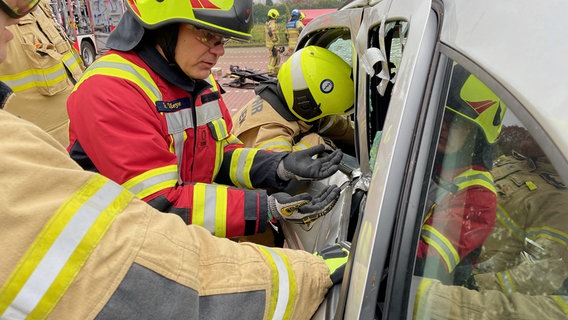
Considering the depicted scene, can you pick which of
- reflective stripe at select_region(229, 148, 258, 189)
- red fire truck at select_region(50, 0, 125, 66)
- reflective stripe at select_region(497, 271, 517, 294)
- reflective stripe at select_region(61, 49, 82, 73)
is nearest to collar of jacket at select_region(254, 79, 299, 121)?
reflective stripe at select_region(229, 148, 258, 189)

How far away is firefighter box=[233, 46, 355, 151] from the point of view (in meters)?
2.57

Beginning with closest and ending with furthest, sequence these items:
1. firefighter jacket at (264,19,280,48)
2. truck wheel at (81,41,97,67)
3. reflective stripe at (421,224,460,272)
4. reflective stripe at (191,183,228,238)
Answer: reflective stripe at (421,224,460,272) < reflective stripe at (191,183,228,238) < truck wheel at (81,41,97,67) < firefighter jacket at (264,19,280,48)

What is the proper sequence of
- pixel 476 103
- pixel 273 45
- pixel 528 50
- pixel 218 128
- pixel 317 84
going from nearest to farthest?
1. pixel 528 50
2. pixel 476 103
3. pixel 218 128
4. pixel 317 84
5. pixel 273 45

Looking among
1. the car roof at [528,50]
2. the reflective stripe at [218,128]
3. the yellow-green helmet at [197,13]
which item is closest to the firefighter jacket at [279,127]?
the reflective stripe at [218,128]

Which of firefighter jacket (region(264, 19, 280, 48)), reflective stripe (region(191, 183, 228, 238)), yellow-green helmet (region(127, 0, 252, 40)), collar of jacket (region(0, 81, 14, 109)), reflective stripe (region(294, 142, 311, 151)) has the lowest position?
reflective stripe (region(191, 183, 228, 238))

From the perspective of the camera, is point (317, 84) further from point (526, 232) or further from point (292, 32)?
point (292, 32)

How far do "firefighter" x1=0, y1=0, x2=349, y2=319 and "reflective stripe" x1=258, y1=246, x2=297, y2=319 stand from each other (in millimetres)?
52

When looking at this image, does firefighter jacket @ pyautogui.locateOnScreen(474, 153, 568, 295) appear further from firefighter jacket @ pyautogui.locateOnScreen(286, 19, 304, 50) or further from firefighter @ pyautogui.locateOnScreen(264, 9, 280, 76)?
firefighter jacket @ pyautogui.locateOnScreen(286, 19, 304, 50)

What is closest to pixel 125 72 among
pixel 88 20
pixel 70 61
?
pixel 70 61

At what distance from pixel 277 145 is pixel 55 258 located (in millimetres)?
1876

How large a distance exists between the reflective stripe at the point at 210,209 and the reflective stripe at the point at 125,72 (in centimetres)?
39

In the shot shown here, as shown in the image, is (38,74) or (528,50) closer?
(528,50)

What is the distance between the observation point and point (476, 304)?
755 mm

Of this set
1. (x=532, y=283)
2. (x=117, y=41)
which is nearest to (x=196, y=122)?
(x=117, y=41)
